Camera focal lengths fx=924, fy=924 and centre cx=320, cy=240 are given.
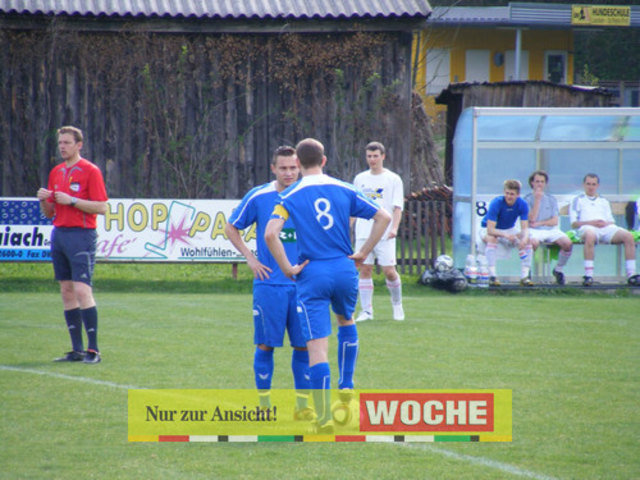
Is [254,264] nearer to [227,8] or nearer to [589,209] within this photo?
[589,209]

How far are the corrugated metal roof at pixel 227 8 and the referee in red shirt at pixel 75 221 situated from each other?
10190 millimetres

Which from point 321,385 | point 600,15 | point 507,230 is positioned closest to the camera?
point 321,385

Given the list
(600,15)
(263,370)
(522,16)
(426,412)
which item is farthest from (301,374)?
(600,15)

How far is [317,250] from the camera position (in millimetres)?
6074

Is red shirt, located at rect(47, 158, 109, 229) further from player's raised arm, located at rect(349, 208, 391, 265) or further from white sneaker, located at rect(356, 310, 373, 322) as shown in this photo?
white sneaker, located at rect(356, 310, 373, 322)

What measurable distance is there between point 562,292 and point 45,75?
10883 millimetres

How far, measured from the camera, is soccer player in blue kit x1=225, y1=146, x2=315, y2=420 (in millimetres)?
6457

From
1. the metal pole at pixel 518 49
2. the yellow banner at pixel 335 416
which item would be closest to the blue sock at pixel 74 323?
the yellow banner at pixel 335 416

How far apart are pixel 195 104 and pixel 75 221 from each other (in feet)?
35.1

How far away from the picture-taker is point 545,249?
16281 millimetres

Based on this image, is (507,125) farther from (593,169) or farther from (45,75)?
(45,75)

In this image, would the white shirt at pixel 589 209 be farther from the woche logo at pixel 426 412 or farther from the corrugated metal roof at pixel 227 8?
the woche logo at pixel 426 412

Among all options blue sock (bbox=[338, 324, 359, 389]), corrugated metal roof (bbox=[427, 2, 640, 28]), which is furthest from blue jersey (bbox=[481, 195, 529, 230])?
corrugated metal roof (bbox=[427, 2, 640, 28])

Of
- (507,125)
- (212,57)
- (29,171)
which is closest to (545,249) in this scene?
(507,125)
